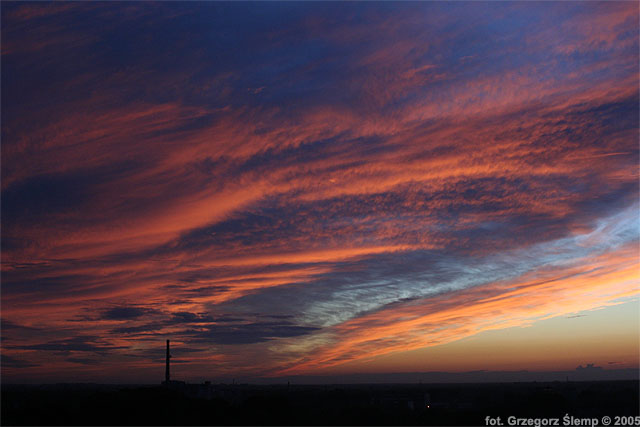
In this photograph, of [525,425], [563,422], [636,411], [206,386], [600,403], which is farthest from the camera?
[600,403]

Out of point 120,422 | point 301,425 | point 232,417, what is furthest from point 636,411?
point 120,422

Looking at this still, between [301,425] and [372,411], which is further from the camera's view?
[372,411]

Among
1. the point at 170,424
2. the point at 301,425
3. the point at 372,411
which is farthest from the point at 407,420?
the point at 170,424

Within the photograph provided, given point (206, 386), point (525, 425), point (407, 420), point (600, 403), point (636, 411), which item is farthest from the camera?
point (600, 403)

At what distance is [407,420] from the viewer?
58.0m

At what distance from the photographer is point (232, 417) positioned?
175 ft

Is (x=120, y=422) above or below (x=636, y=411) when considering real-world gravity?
above

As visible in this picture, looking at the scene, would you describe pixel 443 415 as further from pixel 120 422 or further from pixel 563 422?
pixel 120 422

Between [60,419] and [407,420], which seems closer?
[60,419]

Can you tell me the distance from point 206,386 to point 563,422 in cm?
4214

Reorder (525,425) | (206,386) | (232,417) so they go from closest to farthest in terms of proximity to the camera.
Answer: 1. (525,425)
2. (232,417)
3. (206,386)

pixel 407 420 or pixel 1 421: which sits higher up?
pixel 1 421

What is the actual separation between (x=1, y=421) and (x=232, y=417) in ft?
62.0

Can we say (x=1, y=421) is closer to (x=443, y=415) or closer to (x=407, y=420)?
(x=407, y=420)
